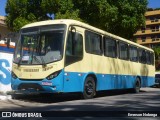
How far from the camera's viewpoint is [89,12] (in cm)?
2453

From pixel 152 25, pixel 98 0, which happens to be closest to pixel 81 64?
pixel 98 0

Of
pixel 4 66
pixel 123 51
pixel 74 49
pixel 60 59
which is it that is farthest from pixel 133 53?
pixel 60 59

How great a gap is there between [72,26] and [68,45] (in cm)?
83

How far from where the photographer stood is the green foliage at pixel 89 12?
23.8m

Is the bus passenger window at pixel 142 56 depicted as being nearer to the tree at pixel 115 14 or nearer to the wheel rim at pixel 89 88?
the tree at pixel 115 14

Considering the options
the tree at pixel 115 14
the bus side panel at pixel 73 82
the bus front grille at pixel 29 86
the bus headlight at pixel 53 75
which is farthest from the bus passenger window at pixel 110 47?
the tree at pixel 115 14

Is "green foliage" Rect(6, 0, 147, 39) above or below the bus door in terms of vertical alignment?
above

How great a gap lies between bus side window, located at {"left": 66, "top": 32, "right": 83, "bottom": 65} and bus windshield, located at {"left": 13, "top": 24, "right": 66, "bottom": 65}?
33 centimetres

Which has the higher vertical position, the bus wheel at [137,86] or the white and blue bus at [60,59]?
the white and blue bus at [60,59]

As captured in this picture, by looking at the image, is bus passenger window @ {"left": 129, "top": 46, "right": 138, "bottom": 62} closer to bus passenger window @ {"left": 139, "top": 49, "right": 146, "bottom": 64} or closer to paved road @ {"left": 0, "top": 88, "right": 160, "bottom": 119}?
bus passenger window @ {"left": 139, "top": 49, "right": 146, "bottom": 64}

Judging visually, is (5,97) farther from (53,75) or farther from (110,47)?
(110,47)

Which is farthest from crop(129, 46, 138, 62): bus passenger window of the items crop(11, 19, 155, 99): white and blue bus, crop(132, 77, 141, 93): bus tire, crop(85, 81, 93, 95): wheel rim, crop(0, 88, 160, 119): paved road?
crop(0, 88, 160, 119): paved road

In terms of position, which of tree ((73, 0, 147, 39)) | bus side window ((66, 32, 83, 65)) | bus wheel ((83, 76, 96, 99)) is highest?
tree ((73, 0, 147, 39))

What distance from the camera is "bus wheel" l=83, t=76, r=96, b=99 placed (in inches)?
534
